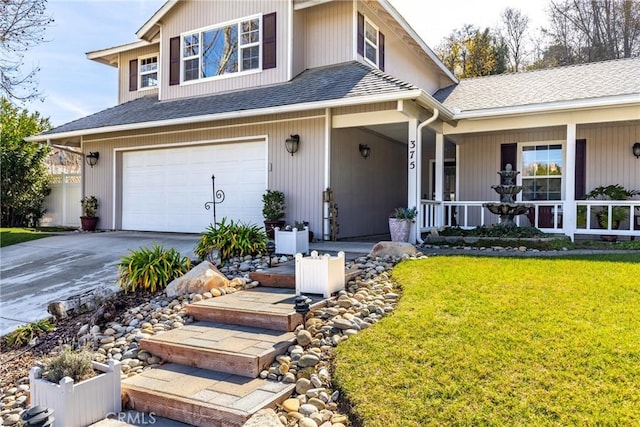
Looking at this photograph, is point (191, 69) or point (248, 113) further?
point (191, 69)

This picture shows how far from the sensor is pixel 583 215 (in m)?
9.64

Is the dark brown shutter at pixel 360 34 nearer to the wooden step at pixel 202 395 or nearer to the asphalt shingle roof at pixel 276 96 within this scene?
the asphalt shingle roof at pixel 276 96

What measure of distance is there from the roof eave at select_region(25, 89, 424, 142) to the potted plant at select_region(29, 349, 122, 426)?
233 inches

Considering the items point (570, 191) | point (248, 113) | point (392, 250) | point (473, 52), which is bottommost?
point (392, 250)

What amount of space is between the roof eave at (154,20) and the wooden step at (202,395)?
32.8 ft

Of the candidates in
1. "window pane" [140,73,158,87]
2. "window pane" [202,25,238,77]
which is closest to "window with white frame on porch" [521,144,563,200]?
"window pane" [202,25,238,77]

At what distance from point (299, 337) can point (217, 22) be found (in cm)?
910

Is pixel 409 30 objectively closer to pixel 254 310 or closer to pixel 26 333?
pixel 254 310

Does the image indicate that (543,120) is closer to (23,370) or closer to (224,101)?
(224,101)

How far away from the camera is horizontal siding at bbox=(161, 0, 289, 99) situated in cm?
1009

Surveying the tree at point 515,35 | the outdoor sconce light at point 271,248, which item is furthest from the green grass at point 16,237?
the tree at point 515,35

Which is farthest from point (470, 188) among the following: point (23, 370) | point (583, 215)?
point (23, 370)

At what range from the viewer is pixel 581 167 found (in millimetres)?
10430

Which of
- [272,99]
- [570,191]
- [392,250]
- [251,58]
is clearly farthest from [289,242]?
[570,191]
